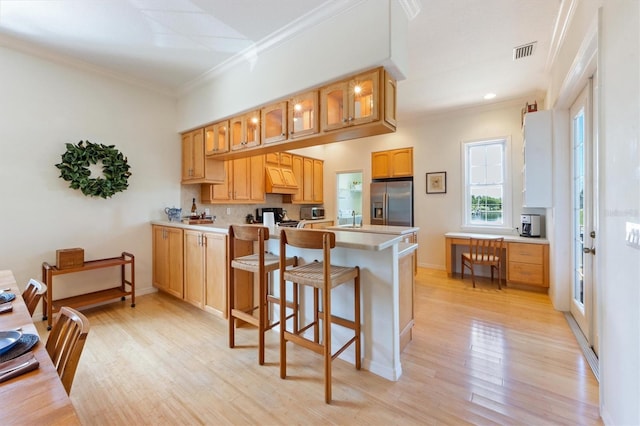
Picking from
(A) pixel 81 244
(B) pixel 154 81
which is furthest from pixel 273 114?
(A) pixel 81 244

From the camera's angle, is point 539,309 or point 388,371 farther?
point 539,309

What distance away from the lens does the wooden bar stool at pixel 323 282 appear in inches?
68.4

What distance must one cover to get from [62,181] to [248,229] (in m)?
2.51

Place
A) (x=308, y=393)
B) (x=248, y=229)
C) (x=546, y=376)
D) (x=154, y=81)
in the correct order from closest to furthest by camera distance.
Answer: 1. (x=308, y=393)
2. (x=546, y=376)
3. (x=248, y=229)
4. (x=154, y=81)

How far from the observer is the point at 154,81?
363 cm

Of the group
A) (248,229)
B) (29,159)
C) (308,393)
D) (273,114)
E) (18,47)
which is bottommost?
(308,393)

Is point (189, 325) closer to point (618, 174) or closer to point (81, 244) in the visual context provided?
point (81, 244)

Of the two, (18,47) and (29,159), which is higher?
(18,47)

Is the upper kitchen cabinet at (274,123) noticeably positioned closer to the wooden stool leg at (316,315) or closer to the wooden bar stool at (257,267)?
the wooden bar stool at (257,267)

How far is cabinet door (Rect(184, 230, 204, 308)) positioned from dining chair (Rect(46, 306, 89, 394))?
1.77 meters

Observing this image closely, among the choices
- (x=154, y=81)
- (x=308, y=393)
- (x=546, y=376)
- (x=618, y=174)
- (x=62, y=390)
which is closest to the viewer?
(x=62, y=390)

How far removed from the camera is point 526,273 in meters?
3.86

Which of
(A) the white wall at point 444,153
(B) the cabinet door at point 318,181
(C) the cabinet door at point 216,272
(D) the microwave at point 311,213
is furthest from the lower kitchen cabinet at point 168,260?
(A) the white wall at point 444,153

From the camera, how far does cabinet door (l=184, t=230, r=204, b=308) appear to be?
3053 mm
